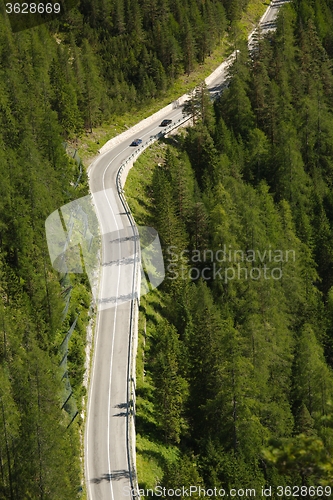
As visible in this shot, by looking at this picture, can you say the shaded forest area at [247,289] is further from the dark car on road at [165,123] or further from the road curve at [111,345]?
the dark car on road at [165,123]

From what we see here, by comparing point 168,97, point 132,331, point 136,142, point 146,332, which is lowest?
point 132,331

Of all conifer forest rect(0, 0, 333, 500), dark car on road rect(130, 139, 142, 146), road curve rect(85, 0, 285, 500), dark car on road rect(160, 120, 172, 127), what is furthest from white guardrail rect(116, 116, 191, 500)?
dark car on road rect(160, 120, 172, 127)

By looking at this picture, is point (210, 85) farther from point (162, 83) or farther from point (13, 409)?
point (13, 409)

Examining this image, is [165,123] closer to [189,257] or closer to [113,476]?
[189,257]

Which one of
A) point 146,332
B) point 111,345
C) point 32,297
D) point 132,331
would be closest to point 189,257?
point 146,332

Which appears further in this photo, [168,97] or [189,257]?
[168,97]

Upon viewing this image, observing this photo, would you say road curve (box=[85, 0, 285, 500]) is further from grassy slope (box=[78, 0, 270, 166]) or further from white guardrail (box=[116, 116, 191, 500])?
grassy slope (box=[78, 0, 270, 166])
